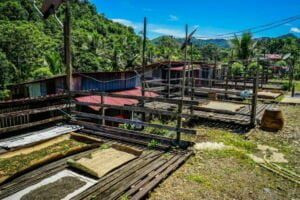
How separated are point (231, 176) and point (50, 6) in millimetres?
6912

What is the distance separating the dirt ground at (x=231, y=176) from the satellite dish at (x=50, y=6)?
573 cm

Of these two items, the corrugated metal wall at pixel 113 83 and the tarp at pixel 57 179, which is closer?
the tarp at pixel 57 179

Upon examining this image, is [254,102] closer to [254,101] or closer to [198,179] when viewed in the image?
[254,101]

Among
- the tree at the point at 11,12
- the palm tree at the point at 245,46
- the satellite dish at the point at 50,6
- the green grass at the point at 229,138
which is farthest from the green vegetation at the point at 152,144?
the tree at the point at 11,12

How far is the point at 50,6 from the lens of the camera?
289 inches

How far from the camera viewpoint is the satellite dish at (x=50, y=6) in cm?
721

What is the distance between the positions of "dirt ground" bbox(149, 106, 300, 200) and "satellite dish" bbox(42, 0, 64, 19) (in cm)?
573

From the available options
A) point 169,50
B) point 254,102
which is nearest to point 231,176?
point 254,102

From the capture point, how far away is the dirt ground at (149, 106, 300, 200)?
457 cm

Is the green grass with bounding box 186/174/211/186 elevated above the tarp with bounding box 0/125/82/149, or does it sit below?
below

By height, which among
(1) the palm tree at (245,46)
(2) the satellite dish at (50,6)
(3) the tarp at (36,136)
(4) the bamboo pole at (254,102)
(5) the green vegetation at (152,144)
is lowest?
(5) the green vegetation at (152,144)

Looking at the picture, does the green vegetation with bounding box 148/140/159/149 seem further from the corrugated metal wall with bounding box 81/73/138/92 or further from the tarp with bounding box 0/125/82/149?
the corrugated metal wall with bounding box 81/73/138/92

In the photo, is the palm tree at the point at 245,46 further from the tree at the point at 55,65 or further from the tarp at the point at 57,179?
the tarp at the point at 57,179

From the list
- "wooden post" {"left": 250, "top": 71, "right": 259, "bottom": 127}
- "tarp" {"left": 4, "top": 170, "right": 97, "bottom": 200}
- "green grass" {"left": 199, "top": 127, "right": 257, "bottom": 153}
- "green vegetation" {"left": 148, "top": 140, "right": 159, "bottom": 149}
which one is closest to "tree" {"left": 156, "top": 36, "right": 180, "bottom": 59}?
"wooden post" {"left": 250, "top": 71, "right": 259, "bottom": 127}
